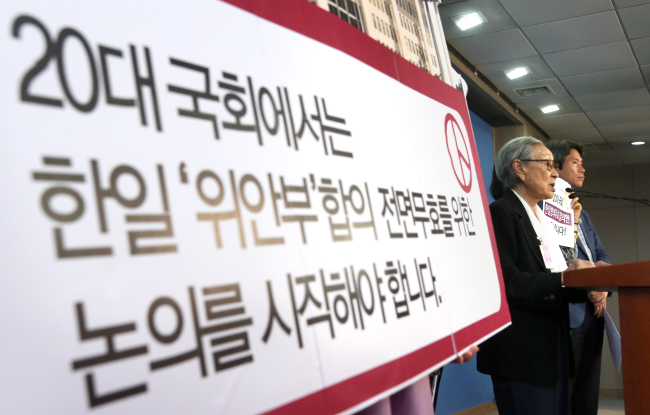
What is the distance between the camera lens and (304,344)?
Result: 597 millimetres

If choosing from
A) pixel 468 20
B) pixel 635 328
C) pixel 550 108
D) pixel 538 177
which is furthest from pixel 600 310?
pixel 550 108

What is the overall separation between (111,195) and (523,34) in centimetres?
417

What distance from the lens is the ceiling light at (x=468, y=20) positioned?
3.68 metres

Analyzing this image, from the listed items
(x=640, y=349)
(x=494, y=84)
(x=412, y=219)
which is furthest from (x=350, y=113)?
(x=494, y=84)

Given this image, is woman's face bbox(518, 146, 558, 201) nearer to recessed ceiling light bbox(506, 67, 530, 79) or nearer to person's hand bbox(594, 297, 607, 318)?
person's hand bbox(594, 297, 607, 318)

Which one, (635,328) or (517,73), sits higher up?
(517,73)

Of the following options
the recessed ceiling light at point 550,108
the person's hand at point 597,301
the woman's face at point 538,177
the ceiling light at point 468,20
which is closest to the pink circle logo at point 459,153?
the woman's face at point 538,177

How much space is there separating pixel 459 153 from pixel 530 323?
706 millimetres

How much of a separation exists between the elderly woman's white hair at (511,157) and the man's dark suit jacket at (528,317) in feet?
0.94

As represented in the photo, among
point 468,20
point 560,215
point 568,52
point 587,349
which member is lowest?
point 587,349

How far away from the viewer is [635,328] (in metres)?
1.12

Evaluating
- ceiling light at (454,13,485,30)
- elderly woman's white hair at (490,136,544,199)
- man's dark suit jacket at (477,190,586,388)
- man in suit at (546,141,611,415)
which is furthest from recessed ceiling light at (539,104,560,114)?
man's dark suit jacket at (477,190,586,388)

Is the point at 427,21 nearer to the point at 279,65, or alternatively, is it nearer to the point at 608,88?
the point at 279,65

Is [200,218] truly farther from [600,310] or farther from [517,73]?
[517,73]
